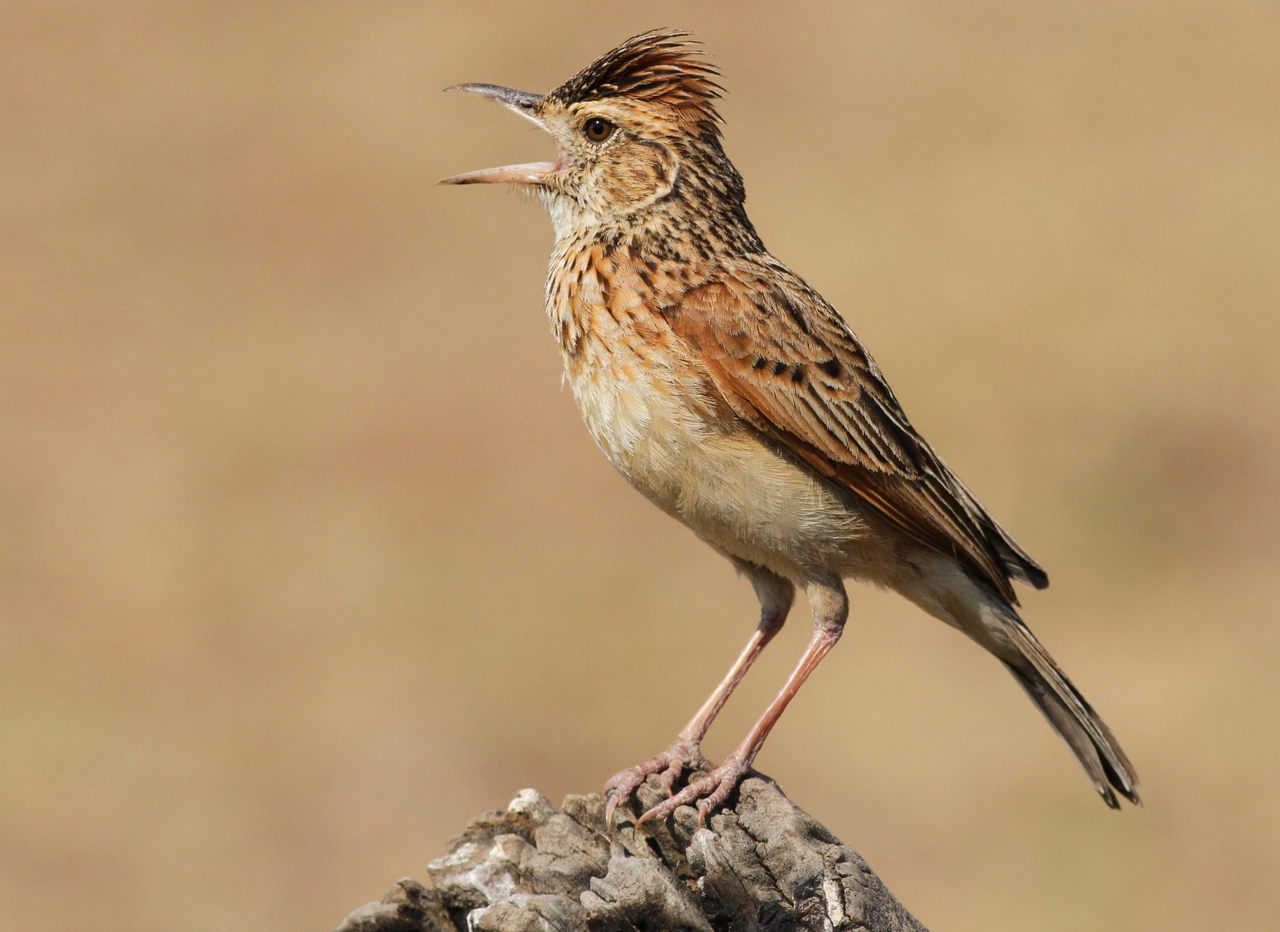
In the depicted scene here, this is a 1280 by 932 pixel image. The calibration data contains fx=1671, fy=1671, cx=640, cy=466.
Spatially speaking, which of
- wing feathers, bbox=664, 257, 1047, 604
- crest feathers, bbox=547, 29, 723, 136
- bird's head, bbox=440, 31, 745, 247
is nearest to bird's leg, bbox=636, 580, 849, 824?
wing feathers, bbox=664, 257, 1047, 604

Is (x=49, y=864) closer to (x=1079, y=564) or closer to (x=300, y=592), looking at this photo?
(x=300, y=592)

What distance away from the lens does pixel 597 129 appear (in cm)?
700

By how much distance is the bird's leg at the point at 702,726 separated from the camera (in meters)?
6.14

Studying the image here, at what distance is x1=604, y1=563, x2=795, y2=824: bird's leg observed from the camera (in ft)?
20.1

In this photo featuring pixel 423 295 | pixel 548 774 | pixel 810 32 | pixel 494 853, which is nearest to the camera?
pixel 494 853

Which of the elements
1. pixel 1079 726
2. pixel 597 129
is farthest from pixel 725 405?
pixel 1079 726

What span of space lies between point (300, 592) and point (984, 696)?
5632mm

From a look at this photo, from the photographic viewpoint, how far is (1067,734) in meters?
7.02

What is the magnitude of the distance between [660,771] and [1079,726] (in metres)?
1.87

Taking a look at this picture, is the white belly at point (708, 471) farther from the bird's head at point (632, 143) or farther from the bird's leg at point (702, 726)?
the bird's head at point (632, 143)

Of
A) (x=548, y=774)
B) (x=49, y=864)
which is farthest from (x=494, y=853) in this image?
(x=49, y=864)

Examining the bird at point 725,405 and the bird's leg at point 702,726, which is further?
the bird at point 725,405

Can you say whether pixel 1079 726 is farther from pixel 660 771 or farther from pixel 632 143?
pixel 632 143

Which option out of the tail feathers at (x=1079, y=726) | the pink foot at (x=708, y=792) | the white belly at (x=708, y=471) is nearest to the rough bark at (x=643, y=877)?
the pink foot at (x=708, y=792)
